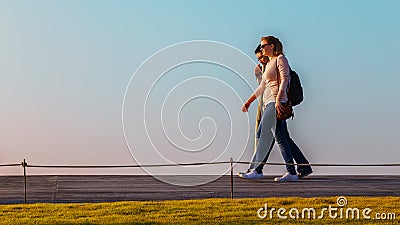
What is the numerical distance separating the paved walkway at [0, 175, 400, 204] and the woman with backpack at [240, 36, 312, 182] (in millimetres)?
414

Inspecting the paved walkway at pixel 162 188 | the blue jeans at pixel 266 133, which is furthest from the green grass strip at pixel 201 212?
the blue jeans at pixel 266 133

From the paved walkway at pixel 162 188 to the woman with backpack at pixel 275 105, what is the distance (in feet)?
1.36

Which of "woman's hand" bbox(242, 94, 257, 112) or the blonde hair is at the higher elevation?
the blonde hair

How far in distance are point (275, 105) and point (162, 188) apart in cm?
217

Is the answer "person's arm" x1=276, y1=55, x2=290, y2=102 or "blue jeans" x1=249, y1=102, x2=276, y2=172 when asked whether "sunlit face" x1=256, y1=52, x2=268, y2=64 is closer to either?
"person's arm" x1=276, y1=55, x2=290, y2=102

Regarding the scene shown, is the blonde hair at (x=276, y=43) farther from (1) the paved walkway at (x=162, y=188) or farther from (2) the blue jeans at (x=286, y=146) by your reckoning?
(1) the paved walkway at (x=162, y=188)

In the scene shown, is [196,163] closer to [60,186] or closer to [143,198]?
[143,198]

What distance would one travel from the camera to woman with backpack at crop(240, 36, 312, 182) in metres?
12.1

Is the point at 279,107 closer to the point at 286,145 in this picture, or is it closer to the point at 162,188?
the point at 286,145

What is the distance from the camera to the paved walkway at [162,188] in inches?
428

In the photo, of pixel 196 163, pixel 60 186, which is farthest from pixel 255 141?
pixel 60 186

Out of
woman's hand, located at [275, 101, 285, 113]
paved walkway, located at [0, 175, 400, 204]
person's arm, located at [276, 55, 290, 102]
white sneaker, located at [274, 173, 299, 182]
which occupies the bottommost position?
paved walkway, located at [0, 175, 400, 204]

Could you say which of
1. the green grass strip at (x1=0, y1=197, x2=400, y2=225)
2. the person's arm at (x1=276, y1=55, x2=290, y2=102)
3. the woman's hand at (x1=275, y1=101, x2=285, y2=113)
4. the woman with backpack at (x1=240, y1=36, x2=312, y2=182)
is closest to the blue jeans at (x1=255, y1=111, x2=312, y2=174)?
the woman with backpack at (x1=240, y1=36, x2=312, y2=182)

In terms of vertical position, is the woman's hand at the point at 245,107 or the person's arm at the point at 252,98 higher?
the person's arm at the point at 252,98
